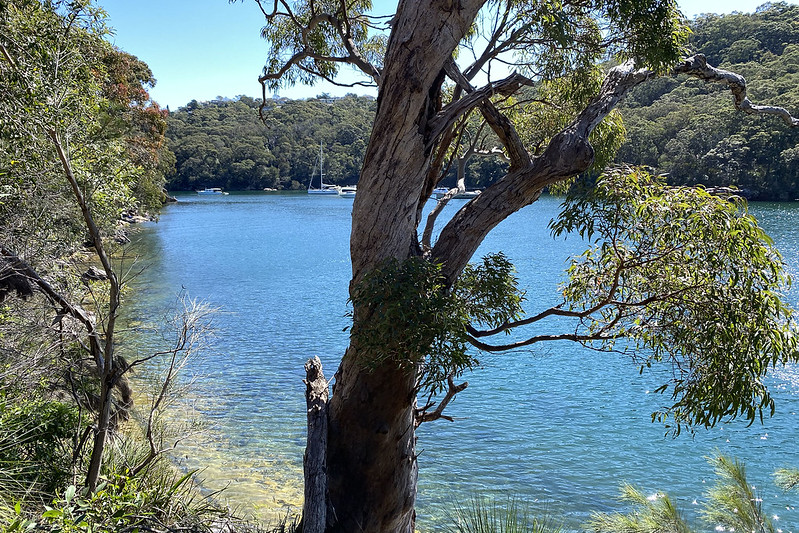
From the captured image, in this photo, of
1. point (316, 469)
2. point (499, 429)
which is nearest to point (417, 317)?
point (316, 469)

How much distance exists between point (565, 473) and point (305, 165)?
2607 inches

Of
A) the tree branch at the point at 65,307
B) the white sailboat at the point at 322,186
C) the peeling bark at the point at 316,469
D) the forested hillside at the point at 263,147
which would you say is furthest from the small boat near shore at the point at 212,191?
the peeling bark at the point at 316,469

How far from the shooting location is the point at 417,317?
3500 millimetres

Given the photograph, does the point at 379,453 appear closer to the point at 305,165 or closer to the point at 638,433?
the point at 638,433

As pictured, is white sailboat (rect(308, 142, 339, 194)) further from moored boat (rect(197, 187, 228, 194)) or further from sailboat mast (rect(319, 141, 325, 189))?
moored boat (rect(197, 187, 228, 194))

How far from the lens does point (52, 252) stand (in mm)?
5820

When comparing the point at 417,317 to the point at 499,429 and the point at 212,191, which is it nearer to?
the point at 499,429

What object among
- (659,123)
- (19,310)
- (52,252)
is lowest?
(19,310)

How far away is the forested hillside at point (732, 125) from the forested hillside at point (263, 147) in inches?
1171

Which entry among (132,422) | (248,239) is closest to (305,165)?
(248,239)

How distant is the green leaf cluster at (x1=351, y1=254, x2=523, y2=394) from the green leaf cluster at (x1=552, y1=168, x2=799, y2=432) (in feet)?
2.65

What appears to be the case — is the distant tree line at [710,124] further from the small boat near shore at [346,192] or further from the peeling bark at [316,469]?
the peeling bark at [316,469]

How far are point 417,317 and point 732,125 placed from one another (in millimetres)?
45119

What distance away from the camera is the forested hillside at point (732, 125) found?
40.0 m
